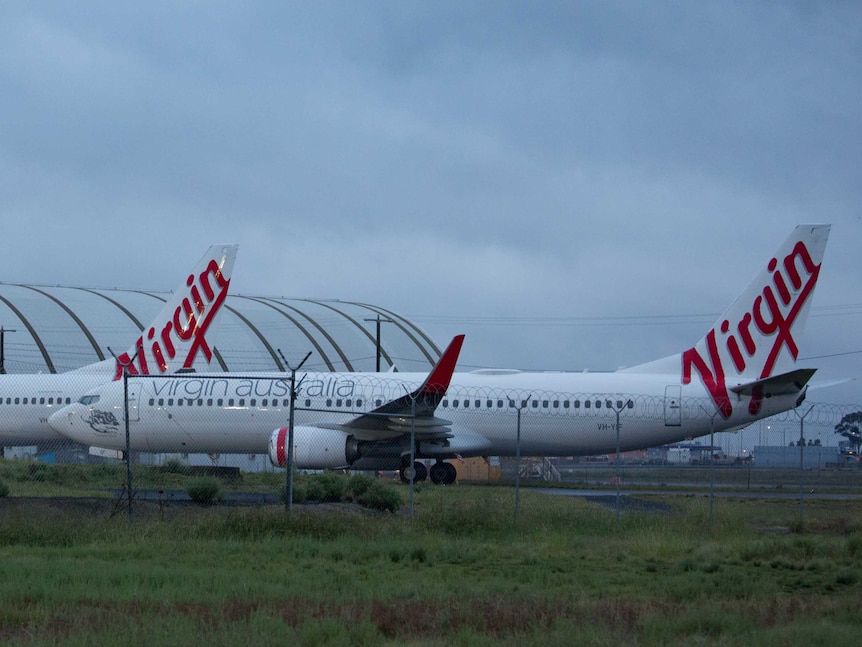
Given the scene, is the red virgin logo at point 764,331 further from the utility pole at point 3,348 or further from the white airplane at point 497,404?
the utility pole at point 3,348

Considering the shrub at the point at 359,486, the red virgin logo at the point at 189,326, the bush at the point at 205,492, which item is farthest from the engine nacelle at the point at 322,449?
the red virgin logo at the point at 189,326

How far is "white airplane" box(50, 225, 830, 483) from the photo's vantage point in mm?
26031

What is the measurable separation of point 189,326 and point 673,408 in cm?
1378

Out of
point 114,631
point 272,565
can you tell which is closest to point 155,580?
point 272,565

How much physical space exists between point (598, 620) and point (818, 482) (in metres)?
29.6

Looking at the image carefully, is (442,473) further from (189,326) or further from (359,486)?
(359,486)

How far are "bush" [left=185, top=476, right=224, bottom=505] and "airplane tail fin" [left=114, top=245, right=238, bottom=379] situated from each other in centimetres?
1182

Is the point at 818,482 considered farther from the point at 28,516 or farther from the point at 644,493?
the point at 28,516

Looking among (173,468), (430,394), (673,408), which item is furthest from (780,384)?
(173,468)

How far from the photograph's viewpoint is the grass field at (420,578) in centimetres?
771

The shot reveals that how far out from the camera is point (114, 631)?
7469 mm

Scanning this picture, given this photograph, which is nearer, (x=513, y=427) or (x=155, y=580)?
(x=155, y=580)

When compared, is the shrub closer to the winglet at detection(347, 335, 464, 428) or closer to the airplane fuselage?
→ the winglet at detection(347, 335, 464, 428)

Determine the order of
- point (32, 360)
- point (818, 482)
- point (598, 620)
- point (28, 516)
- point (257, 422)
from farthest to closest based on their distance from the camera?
point (32, 360) → point (818, 482) → point (257, 422) → point (28, 516) → point (598, 620)
